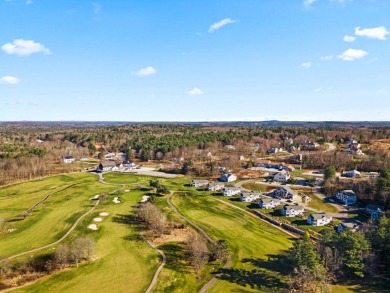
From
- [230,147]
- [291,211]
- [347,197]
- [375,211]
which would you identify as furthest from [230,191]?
[230,147]

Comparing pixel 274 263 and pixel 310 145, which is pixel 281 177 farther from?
pixel 310 145

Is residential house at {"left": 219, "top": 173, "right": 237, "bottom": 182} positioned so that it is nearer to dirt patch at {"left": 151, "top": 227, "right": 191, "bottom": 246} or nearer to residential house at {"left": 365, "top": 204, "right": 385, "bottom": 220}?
residential house at {"left": 365, "top": 204, "right": 385, "bottom": 220}

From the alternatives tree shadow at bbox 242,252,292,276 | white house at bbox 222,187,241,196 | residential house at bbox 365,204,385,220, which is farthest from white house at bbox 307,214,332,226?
white house at bbox 222,187,241,196

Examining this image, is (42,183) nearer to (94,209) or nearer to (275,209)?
(94,209)

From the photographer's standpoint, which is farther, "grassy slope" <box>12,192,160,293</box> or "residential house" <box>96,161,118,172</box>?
"residential house" <box>96,161,118,172</box>

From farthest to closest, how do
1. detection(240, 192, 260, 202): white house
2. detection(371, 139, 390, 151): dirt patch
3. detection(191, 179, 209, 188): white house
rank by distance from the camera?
1. detection(371, 139, 390, 151): dirt patch
2. detection(191, 179, 209, 188): white house
3. detection(240, 192, 260, 202): white house

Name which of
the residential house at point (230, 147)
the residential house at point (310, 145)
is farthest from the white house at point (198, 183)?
the residential house at point (310, 145)
